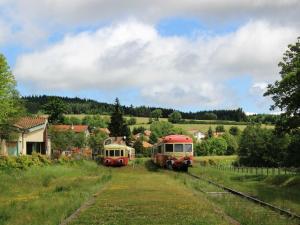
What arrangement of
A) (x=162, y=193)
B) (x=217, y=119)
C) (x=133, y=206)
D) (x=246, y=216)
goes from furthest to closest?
(x=217, y=119) < (x=162, y=193) < (x=133, y=206) < (x=246, y=216)

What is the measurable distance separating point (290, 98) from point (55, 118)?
9175 centimetres

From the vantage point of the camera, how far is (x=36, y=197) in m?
22.6

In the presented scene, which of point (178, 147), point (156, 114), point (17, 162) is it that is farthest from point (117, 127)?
point (17, 162)

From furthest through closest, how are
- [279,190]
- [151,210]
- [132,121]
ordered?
[132,121], [279,190], [151,210]

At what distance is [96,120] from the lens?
171m

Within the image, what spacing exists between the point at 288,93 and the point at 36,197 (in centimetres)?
1781

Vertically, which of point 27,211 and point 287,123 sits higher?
point 287,123

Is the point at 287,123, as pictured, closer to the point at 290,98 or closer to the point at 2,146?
the point at 290,98

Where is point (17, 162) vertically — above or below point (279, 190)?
above

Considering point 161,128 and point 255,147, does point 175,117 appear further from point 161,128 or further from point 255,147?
point 255,147

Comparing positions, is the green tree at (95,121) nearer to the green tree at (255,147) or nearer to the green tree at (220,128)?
the green tree at (220,128)

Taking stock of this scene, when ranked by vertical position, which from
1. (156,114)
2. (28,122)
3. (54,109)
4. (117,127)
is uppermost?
(156,114)

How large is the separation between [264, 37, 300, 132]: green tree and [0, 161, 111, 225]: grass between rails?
1263cm

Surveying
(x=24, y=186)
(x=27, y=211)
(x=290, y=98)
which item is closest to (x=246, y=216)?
(x=27, y=211)
